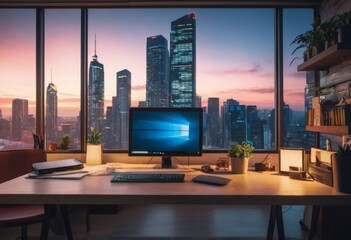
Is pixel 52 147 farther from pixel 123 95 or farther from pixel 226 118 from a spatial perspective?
pixel 226 118

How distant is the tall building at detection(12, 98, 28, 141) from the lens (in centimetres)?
329

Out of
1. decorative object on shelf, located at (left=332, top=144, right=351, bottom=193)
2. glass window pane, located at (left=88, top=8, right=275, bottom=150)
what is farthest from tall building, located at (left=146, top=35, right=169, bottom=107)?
decorative object on shelf, located at (left=332, top=144, right=351, bottom=193)

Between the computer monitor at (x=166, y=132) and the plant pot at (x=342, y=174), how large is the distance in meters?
1.03

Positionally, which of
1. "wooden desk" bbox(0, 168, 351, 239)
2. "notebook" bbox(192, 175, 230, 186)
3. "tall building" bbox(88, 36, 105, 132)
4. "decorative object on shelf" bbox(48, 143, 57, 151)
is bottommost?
"wooden desk" bbox(0, 168, 351, 239)

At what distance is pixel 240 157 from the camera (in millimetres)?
2166

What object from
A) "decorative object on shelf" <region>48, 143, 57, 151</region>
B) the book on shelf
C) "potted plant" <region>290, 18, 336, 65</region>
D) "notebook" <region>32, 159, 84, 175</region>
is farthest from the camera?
"decorative object on shelf" <region>48, 143, 57, 151</region>

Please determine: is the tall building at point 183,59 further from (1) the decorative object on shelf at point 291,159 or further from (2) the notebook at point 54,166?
(2) the notebook at point 54,166

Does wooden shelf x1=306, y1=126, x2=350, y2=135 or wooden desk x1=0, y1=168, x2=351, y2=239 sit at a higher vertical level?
wooden shelf x1=306, y1=126, x2=350, y2=135

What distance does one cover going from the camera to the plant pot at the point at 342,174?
1.55m

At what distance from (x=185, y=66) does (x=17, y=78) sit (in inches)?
79.8

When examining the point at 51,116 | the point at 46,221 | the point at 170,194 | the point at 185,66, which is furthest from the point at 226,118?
the point at 46,221

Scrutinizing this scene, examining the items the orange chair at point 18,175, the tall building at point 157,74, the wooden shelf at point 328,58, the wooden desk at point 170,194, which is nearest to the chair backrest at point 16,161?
the orange chair at point 18,175

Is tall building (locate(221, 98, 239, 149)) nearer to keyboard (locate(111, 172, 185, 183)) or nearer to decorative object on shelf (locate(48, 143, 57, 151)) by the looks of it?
keyboard (locate(111, 172, 185, 183))

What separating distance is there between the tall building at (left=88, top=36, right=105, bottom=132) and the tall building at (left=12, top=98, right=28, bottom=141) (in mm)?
770
